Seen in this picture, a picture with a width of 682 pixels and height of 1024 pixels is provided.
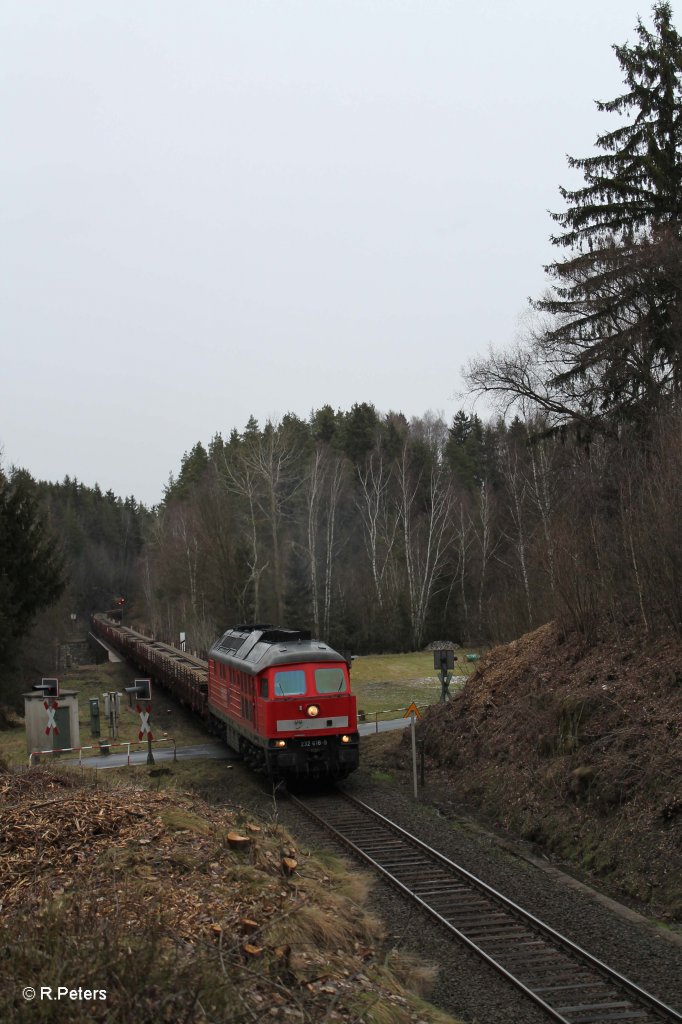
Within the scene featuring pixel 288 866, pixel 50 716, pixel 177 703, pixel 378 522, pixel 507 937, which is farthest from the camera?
pixel 378 522

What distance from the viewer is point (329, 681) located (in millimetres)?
18594

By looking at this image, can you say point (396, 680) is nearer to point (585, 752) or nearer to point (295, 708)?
point (295, 708)

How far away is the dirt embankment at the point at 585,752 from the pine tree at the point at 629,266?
6.35 metres

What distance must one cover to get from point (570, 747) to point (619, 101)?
16574mm

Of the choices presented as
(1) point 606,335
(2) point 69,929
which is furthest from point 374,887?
(1) point 606,335

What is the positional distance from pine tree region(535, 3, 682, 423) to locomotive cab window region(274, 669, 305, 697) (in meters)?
10.1

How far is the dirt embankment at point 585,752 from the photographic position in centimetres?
1252

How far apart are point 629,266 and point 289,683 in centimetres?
1261

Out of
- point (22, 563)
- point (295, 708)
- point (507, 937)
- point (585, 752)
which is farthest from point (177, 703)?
point (507, 937)

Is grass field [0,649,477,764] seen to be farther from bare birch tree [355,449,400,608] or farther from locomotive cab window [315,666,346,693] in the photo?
locomotive cab window [315,666,346,693]

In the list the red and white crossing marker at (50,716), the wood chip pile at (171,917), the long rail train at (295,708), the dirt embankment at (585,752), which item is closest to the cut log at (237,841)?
the wood chip pile at (171,917)

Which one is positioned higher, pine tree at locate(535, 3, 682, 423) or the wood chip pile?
pine tree at locate(535, 3, 682, 423)

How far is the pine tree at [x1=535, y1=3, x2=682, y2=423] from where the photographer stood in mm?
21312

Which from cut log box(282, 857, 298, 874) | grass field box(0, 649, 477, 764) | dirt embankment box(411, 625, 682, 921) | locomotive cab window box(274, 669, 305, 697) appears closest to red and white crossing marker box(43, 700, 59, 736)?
grass field box(0, 649, 477, 764)
